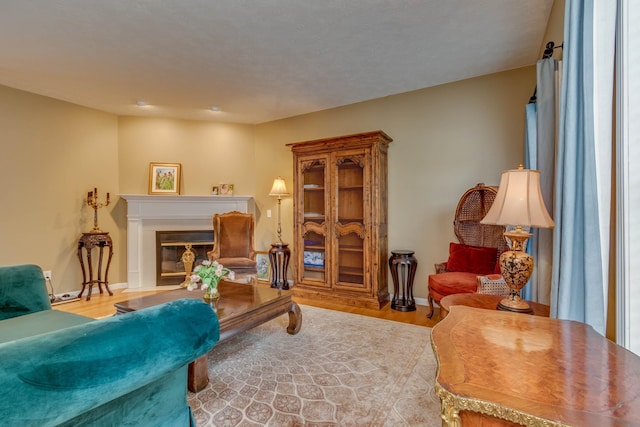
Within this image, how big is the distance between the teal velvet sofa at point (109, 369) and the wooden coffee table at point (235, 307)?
2.16ft

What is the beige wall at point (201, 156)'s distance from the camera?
342 centimetres

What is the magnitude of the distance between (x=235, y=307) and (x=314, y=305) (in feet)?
5.23

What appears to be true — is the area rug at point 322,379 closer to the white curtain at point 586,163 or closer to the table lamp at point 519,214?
the table lamp at point 519,214

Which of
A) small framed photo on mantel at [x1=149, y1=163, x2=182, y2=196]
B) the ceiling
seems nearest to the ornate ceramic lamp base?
Answer: the ceiling

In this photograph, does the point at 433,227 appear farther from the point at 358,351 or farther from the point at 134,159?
the point at 134,159

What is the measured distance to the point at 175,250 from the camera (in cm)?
478

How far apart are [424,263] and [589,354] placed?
2.93 meters

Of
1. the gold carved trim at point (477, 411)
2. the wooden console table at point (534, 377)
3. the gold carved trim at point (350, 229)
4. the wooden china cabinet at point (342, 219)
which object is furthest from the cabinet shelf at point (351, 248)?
the gold carved trim at point (477, 411)

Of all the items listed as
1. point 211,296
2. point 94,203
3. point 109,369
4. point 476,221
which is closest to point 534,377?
point 109,369

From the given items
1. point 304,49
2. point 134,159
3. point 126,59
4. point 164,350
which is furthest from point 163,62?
point 164,350

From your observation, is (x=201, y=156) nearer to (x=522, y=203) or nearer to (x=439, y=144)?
(x=439, y=144)

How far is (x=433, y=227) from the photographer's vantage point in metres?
3.68

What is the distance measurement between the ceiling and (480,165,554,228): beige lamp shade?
1510 millimetres

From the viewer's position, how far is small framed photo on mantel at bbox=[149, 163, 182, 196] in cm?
472
